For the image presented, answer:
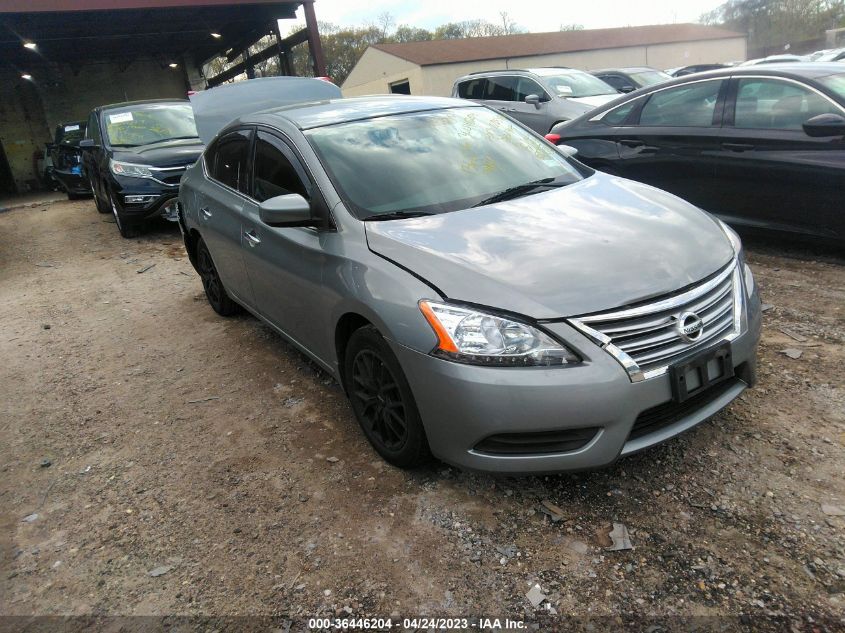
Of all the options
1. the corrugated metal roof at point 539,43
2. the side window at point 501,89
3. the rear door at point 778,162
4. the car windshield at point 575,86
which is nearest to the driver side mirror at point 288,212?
the rear door at point 778,162

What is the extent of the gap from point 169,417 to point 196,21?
1785 centimetres

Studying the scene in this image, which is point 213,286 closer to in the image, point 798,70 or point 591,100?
point 798,70

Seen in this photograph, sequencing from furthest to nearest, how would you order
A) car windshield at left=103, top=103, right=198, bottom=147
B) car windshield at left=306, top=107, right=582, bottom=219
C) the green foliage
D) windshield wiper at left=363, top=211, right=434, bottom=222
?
the green foliage
car windshield at left=103, top=103, right=198, bottom=147
car windshield at left=306, top=107, right=582, bottom=219
windshield wiper at left=363, top=211, right=434, bottom=222

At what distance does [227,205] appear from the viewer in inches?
164

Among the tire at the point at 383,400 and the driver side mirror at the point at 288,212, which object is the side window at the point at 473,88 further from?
the tire at the point at 383,400

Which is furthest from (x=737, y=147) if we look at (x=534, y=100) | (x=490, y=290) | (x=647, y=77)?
(x=647, y=77)

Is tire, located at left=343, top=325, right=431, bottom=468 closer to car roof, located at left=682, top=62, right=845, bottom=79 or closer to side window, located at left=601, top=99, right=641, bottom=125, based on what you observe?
car roof, located at left=682, top=62, right=845, bottom=79

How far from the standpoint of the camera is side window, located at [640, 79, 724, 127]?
518 cm

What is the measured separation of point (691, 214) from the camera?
9.81ft

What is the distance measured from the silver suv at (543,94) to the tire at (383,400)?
726 centimetres

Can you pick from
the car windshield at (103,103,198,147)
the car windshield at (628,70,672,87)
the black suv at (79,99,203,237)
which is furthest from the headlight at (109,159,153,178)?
the car windshield at (628,70,672,87)

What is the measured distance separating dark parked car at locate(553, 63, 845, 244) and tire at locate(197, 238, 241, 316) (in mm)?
3808

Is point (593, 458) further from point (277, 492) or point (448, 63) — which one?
point (448, 63)

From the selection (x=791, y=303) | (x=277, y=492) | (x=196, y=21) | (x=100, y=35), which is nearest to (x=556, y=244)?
(x=277, y=492)
